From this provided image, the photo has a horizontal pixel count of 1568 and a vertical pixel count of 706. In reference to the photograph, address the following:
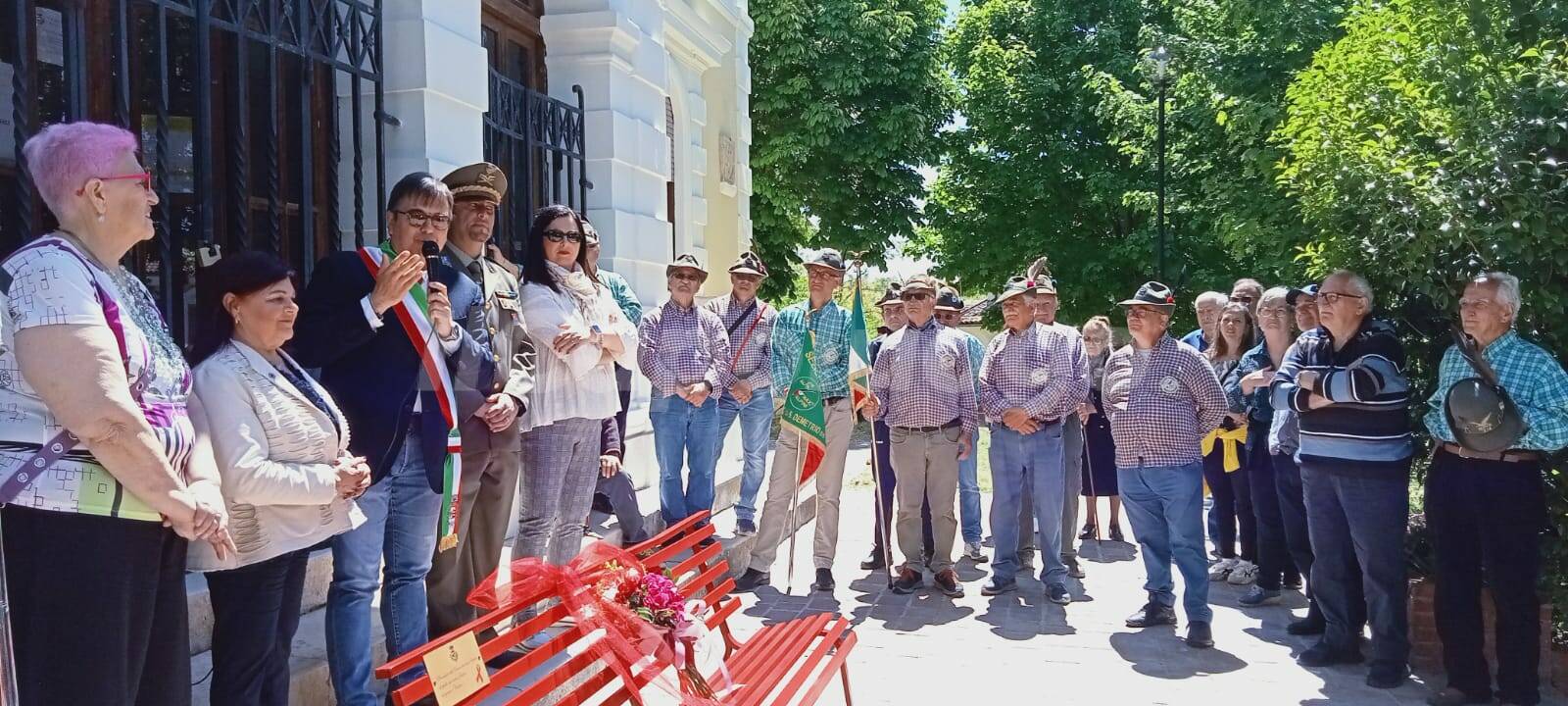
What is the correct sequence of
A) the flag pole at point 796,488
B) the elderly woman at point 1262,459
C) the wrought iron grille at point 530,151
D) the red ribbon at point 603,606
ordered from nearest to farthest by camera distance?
the red ribbon at point 603,606, the elderly woman at point 1262,459, the wrought iron grille at point 530,151, the flag pole at point 796,488

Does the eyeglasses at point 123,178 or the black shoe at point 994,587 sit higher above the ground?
the eyeglasses at point 123,178

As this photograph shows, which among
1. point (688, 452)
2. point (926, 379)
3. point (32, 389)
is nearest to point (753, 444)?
point (688, 452)

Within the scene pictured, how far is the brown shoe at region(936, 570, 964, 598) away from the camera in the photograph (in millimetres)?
6789

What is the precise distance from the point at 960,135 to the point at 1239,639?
19.5 m

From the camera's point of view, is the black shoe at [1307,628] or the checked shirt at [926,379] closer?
the black shoe at [1307,628]

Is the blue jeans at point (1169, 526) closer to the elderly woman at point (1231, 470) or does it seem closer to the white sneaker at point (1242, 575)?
the elderly woman at point (1231, 470)

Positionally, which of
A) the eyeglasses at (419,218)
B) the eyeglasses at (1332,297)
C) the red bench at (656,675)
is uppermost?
the eyeglasses at (419,218)

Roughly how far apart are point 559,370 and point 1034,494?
3535mm

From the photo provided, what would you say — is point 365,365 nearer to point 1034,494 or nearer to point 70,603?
point 70,603

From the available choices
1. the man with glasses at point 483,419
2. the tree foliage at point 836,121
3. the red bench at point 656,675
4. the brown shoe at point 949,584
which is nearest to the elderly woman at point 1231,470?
the brown shoe at point 949,584

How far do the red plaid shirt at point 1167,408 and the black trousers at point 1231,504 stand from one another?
5.18 ft

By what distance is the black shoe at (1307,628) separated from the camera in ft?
19.3

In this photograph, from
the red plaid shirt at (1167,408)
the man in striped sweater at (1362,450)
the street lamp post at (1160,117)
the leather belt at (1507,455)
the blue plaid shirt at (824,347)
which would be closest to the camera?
the leather belt at (1507,455)

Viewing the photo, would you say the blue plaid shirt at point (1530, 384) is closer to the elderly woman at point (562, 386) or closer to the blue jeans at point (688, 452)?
the elderly woman at point (562, 386)
